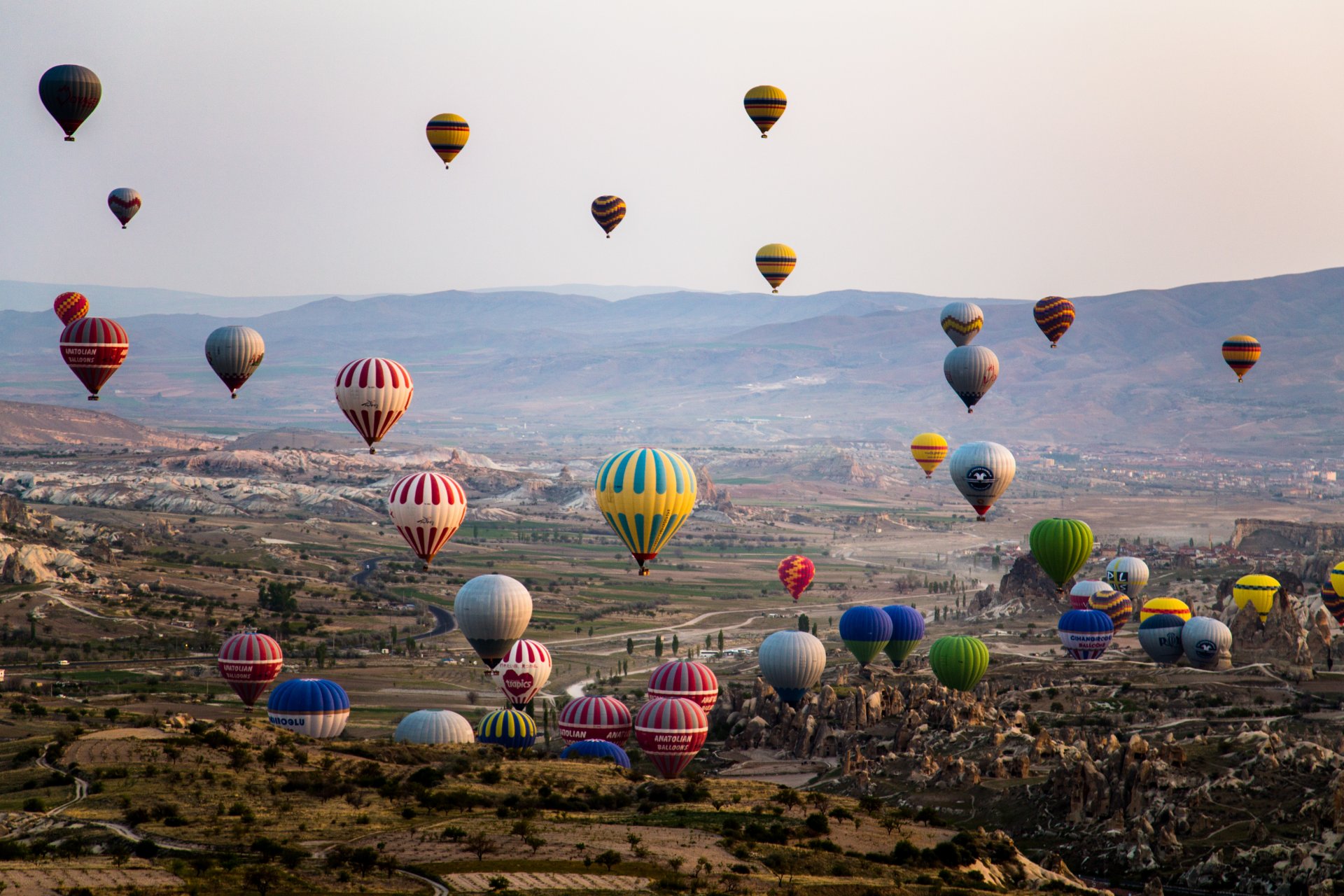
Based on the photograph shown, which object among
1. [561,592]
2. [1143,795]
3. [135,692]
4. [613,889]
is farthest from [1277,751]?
[561,592]

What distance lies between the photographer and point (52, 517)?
161 meters

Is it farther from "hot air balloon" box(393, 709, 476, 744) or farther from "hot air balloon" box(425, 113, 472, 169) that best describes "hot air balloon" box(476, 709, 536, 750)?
"hot air balloon" box(425, 113, 472, 169)

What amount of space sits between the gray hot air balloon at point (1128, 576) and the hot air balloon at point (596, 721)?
197 feet

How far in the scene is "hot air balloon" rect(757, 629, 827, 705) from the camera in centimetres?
8756

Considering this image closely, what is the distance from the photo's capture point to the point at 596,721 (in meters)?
74.5

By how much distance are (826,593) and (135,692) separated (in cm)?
8819

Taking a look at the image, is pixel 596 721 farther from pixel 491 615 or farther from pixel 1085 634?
pixel 1085 634

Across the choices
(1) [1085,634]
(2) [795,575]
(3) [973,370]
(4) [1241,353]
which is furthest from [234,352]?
(4) [1241,353]

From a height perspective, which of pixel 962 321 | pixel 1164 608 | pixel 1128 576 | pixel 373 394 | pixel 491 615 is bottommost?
pixel 1164 608

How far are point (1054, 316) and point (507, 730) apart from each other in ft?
219

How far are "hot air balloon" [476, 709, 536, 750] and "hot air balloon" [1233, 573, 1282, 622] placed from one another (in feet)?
164

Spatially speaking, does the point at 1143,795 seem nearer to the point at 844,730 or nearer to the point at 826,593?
the point at 844,730

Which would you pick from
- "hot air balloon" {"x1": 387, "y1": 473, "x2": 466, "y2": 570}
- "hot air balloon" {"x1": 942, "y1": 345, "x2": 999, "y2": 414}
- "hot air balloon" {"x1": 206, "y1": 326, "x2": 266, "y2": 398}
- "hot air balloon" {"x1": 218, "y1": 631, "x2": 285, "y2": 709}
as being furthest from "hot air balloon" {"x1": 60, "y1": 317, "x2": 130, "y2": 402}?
"hot air balloon" {"x1": 942, "y1": 345, "x2": 999, "y2": 414}

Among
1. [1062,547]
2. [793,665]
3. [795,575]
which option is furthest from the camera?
[795,575]
